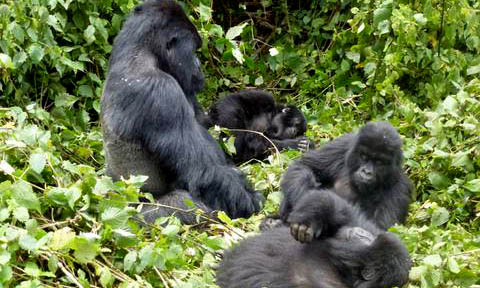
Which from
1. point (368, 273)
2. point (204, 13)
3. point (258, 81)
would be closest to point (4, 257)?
point (368, 273)

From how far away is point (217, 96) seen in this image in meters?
8.09

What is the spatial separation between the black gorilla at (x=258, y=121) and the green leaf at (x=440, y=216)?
1812mm

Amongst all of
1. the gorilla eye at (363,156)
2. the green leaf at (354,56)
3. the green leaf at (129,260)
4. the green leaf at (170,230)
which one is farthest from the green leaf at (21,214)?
the green leaf at (354,56)

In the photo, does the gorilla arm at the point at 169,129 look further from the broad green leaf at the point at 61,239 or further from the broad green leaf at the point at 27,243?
the broad green leaf at the point at 27,243

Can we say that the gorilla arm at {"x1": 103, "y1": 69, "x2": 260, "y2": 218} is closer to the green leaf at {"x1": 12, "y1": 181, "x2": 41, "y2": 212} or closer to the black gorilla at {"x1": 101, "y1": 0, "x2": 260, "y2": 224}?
the black gorilla at {"x1": 101, "y1": 0, "x2": 260, "y2": 224}

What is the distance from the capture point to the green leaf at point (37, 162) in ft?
14.0

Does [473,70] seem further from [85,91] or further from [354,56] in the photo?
[85,91]

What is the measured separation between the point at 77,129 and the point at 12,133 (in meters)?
2.00

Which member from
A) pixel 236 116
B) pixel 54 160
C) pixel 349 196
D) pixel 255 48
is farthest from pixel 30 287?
pixel 255 48

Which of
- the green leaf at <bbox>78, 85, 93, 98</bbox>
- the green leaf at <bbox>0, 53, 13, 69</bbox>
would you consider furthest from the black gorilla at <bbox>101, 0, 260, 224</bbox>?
the green leaf at <bbox>78, 85, 93, 98</bbox>

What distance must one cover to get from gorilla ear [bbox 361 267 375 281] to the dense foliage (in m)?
0.30

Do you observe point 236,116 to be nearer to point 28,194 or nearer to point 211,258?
point 211,258

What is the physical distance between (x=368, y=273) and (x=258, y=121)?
3.80 meters

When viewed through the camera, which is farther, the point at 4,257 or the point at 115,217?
the point at 115,217
